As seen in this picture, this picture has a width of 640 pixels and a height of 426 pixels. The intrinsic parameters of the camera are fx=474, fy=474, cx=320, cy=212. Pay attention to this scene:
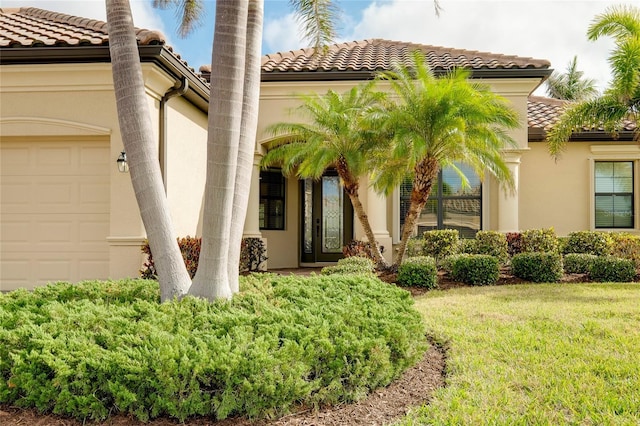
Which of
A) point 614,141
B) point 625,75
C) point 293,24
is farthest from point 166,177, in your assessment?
point 614,141

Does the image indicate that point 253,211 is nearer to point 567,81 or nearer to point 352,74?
point 352,74

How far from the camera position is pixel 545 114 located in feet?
48.7

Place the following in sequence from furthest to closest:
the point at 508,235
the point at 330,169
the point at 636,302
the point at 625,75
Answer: the point at 330,169, the point at 508,235, the point at 625,75, the point at 636,302

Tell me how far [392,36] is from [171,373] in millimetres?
15581

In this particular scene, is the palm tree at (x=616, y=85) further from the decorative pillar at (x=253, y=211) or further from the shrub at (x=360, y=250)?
the decorative pillar at (x=253, y=211)

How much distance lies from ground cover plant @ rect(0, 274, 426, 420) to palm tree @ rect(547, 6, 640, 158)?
872 centimetres

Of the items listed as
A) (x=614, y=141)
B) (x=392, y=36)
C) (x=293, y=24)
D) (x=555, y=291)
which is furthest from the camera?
(x=392, y=36)

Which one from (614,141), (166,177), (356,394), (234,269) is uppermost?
(614,141)

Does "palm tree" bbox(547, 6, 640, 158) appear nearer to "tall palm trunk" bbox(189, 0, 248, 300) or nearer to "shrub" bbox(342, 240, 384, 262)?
"shrub" bbox(342, 240, 384, 262)

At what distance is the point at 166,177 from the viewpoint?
9242 mm

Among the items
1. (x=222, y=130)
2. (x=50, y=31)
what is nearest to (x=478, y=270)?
(x=222, y=130)

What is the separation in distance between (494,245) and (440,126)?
3.72 metres

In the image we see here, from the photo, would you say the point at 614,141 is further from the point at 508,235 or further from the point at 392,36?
the point at 392,36

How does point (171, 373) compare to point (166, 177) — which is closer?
point (171, 373)
